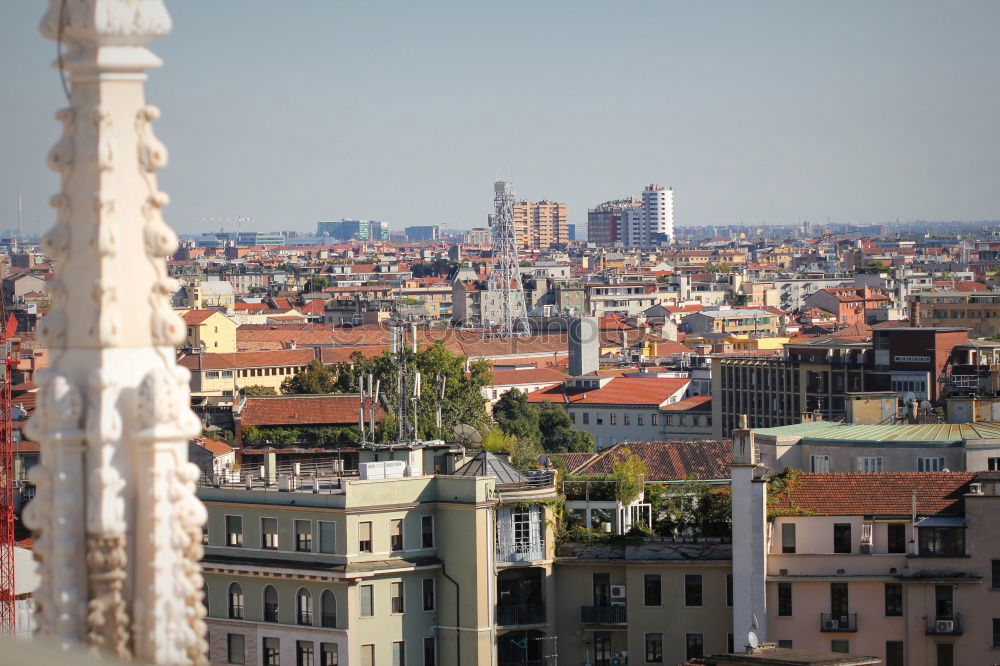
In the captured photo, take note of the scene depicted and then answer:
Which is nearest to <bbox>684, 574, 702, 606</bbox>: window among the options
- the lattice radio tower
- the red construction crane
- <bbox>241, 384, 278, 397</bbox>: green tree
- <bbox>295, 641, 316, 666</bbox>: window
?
<bbox>295, 641, 316, 666</bbox>: window

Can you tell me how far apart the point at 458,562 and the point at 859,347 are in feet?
107

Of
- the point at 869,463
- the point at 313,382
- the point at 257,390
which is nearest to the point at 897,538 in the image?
the point at 869,463

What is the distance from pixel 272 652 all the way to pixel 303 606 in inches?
19.0

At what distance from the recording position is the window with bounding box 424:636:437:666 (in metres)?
18.3

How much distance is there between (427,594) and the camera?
1850 cm

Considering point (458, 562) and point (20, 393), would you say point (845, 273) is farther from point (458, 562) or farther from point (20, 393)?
point (458, 562)

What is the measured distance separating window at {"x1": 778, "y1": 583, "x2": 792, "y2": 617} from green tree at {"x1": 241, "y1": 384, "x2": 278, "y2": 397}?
3681 cm

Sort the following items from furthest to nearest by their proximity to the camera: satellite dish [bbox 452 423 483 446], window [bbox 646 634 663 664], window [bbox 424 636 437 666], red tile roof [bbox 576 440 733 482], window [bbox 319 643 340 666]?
red tile roof [bbox 576 440 733 482] < satellite dish [bbox 452 423 483 446] < window [bbox 646 634 663 664] < window [bbox 424 636 437 666] < window [bbox 319 643 340 666]

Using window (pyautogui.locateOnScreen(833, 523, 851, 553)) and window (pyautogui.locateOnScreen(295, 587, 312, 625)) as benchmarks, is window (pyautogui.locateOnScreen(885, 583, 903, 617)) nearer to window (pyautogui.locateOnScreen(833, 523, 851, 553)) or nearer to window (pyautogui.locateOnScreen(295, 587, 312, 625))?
window (pyautogui.locateOnScreen(833, 523, 851, 553))

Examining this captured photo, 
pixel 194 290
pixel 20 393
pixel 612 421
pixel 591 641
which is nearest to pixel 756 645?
pixel 591 641

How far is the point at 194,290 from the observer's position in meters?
96.1

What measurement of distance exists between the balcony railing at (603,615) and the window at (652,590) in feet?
0.85

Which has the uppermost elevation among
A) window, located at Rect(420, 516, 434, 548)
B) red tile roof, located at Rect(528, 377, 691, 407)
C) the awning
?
the awning

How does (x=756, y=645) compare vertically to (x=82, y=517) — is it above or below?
below
